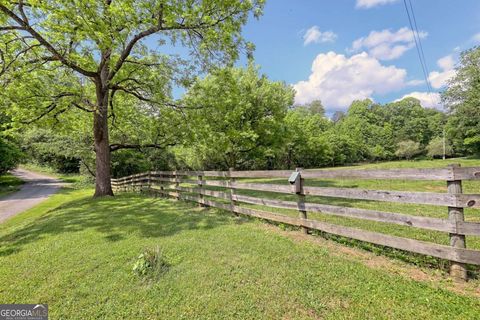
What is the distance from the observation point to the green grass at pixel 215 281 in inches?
104

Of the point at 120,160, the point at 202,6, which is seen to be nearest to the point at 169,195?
the point at 202,6

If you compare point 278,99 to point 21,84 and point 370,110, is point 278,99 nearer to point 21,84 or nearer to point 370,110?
point 21,84

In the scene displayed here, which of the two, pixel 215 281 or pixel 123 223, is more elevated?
pixel 123 223

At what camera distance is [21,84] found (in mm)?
8312

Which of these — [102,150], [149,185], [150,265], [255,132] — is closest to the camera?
[150,265]

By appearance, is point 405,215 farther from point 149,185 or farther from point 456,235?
point 149,185

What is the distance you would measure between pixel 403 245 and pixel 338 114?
84681 millimetres

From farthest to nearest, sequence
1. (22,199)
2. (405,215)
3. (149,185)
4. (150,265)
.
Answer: (22,199) → (149,185) → (150,265) → (405,215)

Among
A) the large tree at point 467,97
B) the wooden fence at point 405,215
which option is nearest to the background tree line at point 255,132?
the large tree at point 467,97
